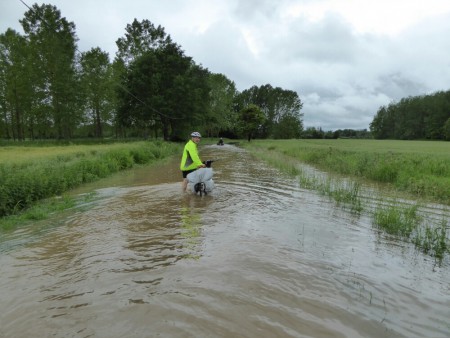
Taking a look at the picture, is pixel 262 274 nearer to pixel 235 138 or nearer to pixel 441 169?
pixel 441 169

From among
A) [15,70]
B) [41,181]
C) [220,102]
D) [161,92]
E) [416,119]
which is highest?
[15,70]

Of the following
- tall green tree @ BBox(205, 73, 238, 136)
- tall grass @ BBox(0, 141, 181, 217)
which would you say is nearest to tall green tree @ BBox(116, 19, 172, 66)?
tall green tree @ BBox(205, 73, 238, 136)

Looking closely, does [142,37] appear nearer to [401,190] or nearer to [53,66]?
[53,66]

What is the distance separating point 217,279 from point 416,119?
108 metres

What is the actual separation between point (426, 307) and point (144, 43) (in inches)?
2203

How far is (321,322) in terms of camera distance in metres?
3.70

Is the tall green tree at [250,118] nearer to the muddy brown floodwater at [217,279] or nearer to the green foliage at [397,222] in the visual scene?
the green foliage at [397,222]

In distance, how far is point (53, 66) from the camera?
43.0 m

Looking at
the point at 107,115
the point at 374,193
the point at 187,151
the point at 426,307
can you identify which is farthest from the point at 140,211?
the point at 107,115

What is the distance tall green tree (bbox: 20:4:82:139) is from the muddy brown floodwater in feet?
134

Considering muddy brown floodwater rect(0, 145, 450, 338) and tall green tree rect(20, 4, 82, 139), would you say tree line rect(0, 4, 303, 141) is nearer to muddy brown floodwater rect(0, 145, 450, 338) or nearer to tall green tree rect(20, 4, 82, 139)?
tall green tree rect(20, 4, 82, 139)

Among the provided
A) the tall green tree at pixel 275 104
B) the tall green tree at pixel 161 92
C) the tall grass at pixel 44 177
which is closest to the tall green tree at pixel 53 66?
the tall green tree at pixel 161 92

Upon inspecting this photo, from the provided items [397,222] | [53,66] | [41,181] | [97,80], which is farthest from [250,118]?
[397,222]

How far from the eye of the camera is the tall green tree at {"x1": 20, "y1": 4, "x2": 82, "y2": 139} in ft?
140
